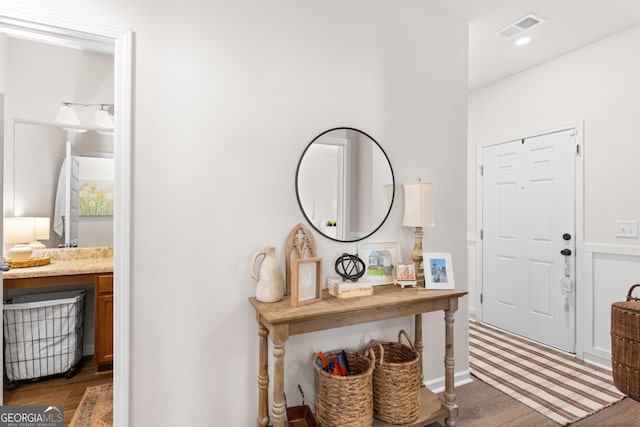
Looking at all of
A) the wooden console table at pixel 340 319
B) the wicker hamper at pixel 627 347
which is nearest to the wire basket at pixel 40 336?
the wooden console table at pixel 340 319

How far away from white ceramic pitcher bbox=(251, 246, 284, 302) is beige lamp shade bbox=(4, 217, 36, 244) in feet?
7.04

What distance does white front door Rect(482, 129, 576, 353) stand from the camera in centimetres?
304

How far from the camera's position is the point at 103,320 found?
260 cm

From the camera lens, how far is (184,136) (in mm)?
1695

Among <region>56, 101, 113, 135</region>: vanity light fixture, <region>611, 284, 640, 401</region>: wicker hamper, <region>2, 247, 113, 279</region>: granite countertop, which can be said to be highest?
<region>56, 101, 113, 135</region>: vanity light fixture

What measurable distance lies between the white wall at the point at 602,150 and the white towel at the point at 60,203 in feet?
14.0

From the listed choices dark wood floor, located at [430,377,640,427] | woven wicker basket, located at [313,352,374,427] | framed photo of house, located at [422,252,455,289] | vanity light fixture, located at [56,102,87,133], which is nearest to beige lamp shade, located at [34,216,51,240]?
vanity light fixture, located at [56,102,87,133]

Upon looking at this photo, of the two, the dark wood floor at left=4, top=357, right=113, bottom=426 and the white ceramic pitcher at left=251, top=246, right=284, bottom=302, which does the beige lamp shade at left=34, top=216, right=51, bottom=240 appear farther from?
the white ceramic pitcher at left=251, top=246, right=284, bottom=302

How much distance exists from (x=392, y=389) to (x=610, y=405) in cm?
158

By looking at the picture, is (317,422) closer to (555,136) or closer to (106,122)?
(106,122)

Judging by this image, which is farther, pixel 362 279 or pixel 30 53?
pixel 30 53

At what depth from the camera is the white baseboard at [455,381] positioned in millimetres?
2346

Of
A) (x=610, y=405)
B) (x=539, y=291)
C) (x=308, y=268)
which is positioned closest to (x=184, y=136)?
(x=308, y=268)

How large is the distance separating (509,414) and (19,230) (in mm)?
3674
